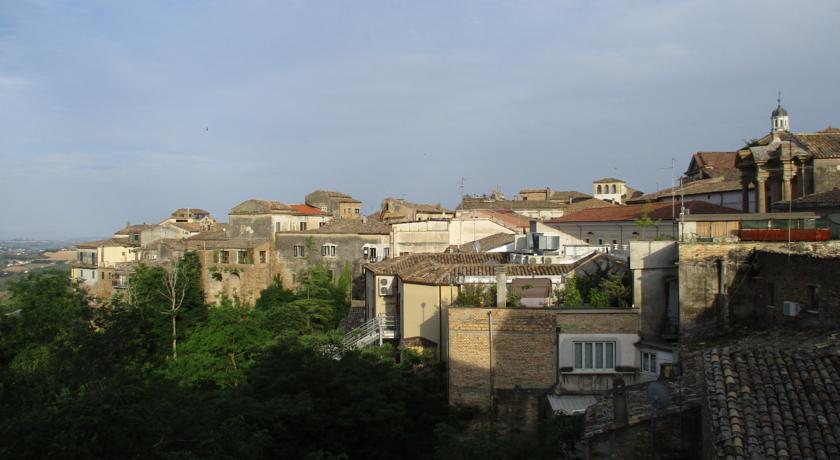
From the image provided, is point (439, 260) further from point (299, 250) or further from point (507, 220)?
point (299, 250)

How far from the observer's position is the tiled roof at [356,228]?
4312cm

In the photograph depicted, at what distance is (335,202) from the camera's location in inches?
2606

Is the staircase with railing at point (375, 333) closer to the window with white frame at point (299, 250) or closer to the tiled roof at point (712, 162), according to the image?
the window with white frame at point (299, 250)

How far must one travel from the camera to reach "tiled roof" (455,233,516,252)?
115 ft

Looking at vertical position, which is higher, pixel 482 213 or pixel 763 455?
pixel 482 213

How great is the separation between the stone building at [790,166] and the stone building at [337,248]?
857 inches

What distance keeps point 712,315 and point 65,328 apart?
66.7 ft

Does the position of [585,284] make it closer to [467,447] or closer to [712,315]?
[712,315]

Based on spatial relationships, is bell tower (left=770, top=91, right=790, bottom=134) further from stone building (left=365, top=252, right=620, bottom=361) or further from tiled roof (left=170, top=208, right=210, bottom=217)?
tiled roof (left=170, top=208, right=210, bottom=217)

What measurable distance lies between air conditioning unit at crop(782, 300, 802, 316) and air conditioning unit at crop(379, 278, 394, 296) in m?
15.0

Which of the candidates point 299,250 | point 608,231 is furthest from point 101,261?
point 608,231

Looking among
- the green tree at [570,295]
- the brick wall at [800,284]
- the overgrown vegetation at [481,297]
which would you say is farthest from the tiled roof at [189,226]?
the brick wall at [800,284]

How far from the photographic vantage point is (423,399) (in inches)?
767

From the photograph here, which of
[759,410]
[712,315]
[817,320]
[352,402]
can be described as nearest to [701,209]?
[712,315]
